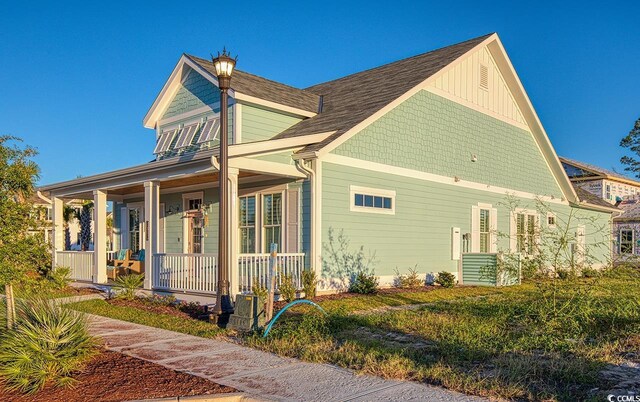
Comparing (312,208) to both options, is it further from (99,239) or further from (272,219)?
(99,239)

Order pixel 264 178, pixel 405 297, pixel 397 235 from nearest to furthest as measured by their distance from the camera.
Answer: pixel 405 297, pixel 264 178, pixel 397 235

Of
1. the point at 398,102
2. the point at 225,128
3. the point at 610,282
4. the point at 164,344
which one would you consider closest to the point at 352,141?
the point at 398,102

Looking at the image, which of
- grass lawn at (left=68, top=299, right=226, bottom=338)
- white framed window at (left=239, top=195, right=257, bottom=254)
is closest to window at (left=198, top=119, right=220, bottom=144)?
white framed window at (left=239, top=195, right=257, bottom=254)

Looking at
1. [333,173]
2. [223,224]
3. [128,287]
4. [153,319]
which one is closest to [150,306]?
[128,287]

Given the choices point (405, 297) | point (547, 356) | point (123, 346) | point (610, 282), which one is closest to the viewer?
point (547, 356)

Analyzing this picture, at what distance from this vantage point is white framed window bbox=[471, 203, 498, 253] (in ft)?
60.2

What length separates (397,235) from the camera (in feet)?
50.1

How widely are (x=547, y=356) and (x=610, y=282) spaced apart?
11.8ft

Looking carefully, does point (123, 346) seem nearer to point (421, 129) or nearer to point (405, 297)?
point (405, 297)

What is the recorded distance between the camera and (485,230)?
1902 centimetres

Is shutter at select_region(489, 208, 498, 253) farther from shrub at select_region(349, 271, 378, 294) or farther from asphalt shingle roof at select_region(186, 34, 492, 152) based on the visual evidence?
shrub at select_region(349, 271, 378, 294)

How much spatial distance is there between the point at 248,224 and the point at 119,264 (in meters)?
5.51

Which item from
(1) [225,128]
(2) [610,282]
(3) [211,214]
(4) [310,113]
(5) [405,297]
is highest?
(4) [310,113]

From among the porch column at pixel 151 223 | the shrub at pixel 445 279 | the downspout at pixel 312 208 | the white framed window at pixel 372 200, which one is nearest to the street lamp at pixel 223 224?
the downspout at pixel 312 208
